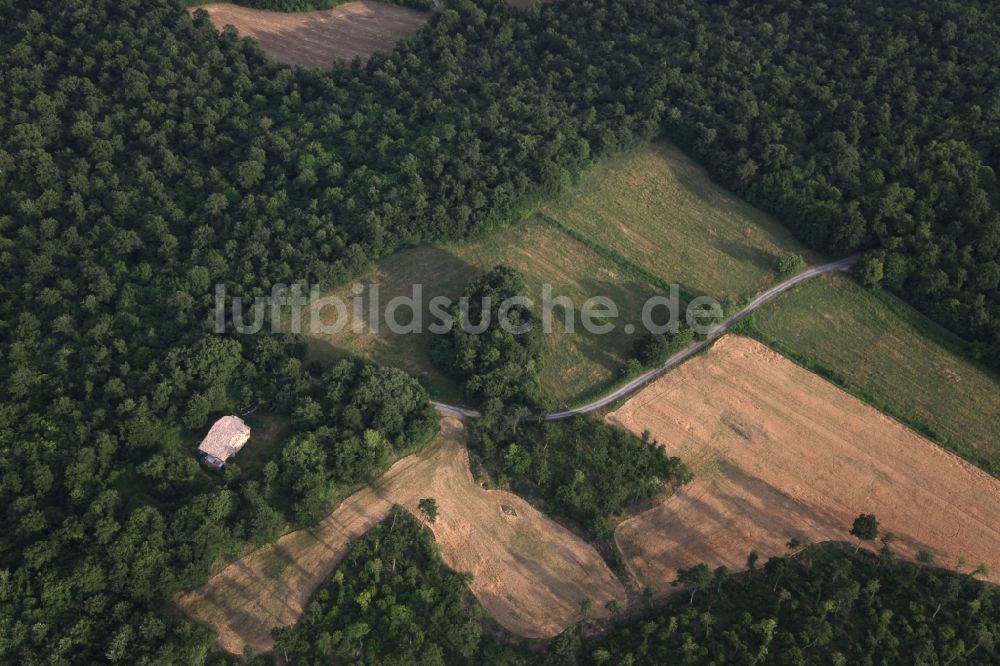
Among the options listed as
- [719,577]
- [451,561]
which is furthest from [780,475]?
[451,561]

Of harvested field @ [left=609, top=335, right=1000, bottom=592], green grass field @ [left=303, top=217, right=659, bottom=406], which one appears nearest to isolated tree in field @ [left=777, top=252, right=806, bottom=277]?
harvested field @ [left=609, top=335, right=1000, bottom=592]

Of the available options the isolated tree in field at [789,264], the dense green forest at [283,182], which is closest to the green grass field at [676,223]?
the isolated tree in field at [789,264]

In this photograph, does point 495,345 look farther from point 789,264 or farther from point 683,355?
point 789,264

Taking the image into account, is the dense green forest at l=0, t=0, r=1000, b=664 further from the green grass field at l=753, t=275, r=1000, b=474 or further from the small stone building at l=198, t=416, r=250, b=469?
the green grass field at l=753, t=275, r=1000, b=474

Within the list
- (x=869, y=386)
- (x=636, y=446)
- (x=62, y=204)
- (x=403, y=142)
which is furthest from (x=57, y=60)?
(x=869, y=386)

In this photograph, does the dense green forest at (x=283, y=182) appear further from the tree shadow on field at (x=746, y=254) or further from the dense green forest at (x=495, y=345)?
the dense green forest at (x=495, y=345)
